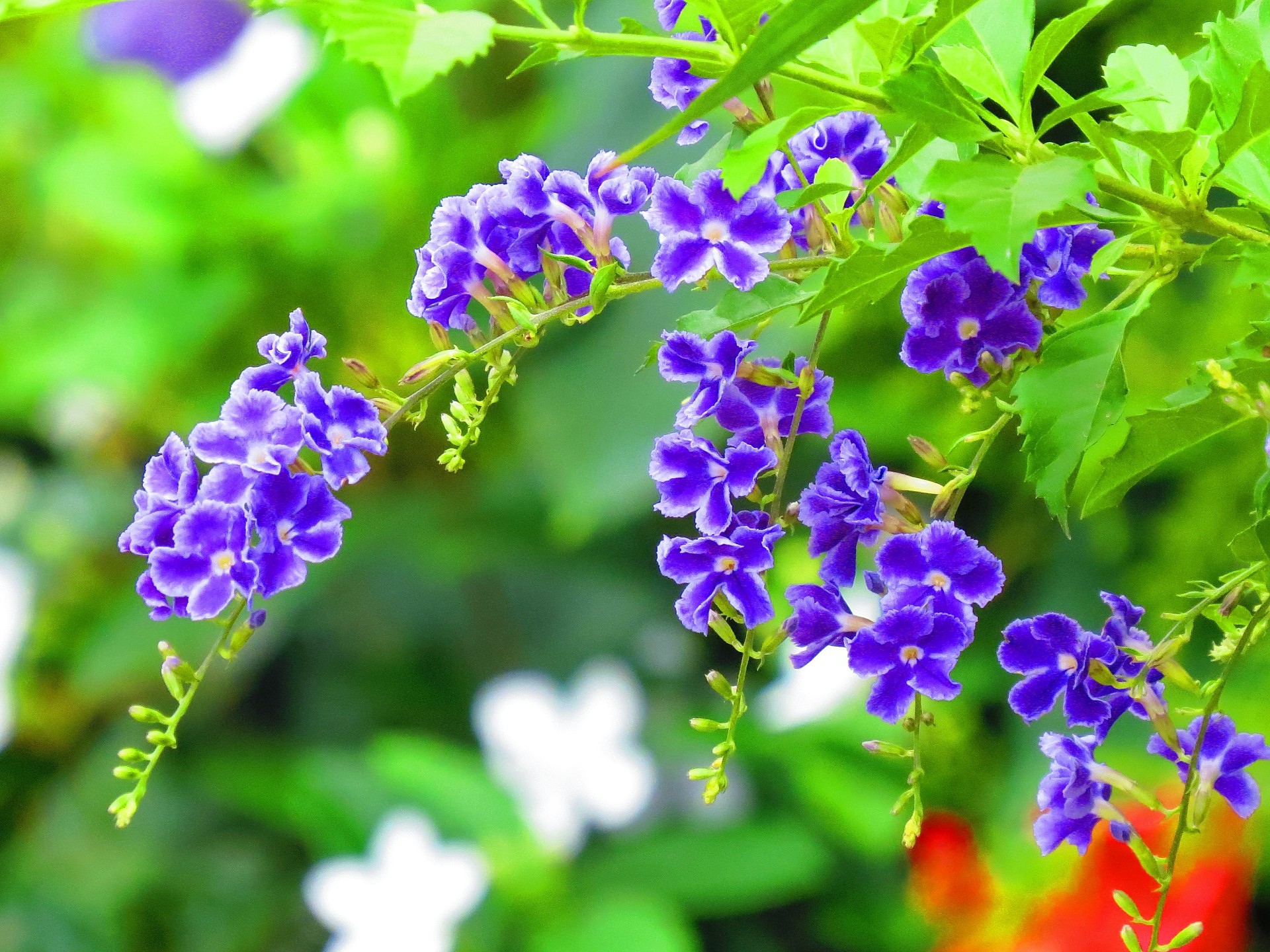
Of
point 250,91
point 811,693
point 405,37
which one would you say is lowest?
point 811,693

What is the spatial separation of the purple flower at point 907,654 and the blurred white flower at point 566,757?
1.42 meters

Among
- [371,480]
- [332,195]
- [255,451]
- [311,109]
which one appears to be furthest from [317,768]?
[255,451]

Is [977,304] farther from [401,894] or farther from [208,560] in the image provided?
[401,894]

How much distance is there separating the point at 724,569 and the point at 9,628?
1854 millimetres

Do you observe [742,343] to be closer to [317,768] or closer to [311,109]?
[317,768]

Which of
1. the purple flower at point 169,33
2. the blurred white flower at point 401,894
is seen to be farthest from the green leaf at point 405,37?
the purple flower at point 169,33

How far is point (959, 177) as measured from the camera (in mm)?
361

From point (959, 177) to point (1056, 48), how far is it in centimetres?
8

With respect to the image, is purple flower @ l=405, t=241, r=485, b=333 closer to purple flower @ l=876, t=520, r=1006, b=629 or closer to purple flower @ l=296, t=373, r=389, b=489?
purple flower @ l=296, t=373, r=389, b=489

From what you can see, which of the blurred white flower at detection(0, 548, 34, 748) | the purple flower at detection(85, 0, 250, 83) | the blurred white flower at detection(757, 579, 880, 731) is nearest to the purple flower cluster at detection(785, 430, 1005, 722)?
the blurred white flower at detection(757, 579, 880, 731)

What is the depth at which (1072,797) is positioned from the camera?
45 centimetres

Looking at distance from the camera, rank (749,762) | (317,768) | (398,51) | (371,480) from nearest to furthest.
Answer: (398,51) → (317,768) → (749,762) → (371,480)

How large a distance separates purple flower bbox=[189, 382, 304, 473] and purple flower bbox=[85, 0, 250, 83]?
2.19m

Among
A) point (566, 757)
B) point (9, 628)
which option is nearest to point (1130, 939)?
point (566, 757)
